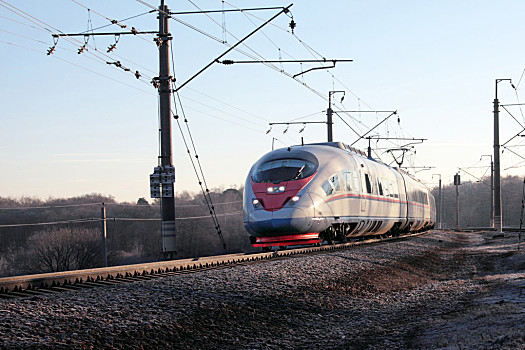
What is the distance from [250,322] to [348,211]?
12.5 metres

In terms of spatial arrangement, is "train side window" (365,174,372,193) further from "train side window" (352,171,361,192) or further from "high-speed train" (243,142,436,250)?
"train side window" (352,171,361,192)

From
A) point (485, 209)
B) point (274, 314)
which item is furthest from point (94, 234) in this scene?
point (485, 209)

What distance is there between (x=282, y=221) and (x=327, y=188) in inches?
86.9

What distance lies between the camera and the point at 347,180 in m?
19.5

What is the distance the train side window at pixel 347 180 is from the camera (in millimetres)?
19252

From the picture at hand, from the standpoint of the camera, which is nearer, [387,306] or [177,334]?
[177,334]

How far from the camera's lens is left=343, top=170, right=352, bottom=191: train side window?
1925cm

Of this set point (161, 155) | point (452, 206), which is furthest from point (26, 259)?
point (452, 206)

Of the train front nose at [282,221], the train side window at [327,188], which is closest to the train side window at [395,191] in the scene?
the train side window at [327,188]

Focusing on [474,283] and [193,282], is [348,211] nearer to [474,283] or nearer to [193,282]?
[474,283]

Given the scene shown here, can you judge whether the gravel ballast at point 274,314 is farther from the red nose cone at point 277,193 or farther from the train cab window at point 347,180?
the train cab window at point 347,180

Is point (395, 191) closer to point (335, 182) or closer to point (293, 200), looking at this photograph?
point (335, 182)

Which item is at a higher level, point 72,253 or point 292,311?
point 292,311

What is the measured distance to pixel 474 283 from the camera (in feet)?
40.5
